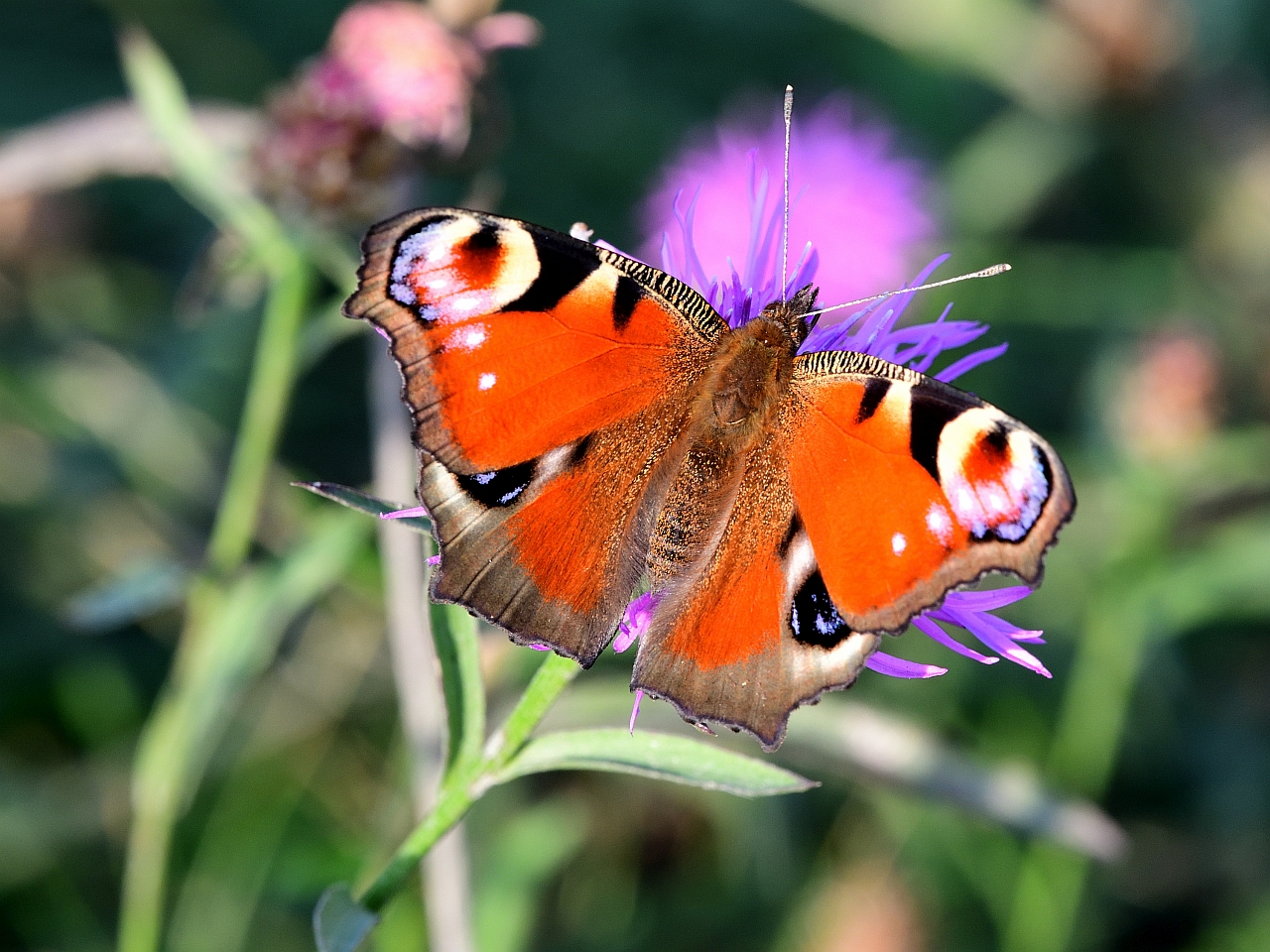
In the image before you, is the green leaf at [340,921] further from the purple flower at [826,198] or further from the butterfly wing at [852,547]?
the purple flower at [826,198]

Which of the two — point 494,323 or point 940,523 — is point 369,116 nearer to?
point 494,323

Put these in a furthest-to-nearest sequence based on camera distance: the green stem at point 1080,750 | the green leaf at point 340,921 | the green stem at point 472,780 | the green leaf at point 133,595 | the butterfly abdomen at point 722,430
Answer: the green stem at point 1080,750 < the green leaf at point 133,595 < the butterfly abdomen at point 722,430 < the green stem at point 472,780 < the green leaf at point 340,921

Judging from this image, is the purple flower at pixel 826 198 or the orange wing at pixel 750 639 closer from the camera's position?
the orange wing at pixel 750 639

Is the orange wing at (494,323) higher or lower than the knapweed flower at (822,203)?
higher

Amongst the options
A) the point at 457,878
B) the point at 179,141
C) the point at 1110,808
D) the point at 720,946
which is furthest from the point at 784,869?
the point at 179,141

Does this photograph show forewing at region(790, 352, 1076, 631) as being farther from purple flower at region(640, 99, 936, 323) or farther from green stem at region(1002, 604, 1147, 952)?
green stem at region(1002, 604, 1147, 952)

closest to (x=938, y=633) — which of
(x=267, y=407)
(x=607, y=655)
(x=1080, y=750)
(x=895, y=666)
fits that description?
(x=895, y=666)

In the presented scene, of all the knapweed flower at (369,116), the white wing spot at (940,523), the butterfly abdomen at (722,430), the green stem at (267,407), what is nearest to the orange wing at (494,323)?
the butterfly abdomen at (722,430)
